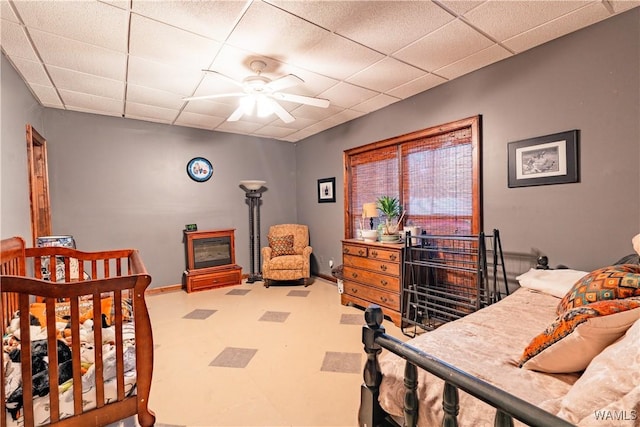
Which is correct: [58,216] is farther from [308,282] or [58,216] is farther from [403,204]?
[403,204]

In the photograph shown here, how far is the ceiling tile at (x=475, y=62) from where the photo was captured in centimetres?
246

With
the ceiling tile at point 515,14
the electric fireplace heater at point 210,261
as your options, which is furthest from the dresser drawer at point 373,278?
the ceiling tile at point 515,14

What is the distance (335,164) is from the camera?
4.68 m

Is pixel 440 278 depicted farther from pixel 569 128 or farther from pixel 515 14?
pixel 515 14

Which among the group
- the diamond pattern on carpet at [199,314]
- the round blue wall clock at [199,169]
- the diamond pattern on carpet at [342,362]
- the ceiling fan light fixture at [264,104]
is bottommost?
the diamond pattern on carpet at [342,362]

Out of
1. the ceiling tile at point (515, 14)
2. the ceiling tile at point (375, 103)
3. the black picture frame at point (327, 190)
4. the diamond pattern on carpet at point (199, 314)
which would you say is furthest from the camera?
the black picture frame at point (327, 190)

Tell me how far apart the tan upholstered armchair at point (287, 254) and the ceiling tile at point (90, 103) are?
107 inches

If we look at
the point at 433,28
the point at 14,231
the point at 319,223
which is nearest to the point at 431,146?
the point at 433,28

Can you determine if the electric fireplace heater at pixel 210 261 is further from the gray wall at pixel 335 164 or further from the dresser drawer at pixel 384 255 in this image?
the dresser drawer at pixel 384 255

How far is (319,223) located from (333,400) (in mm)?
3372

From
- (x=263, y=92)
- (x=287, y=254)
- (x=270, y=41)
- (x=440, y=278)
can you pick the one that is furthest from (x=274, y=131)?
(x=440, y=278)

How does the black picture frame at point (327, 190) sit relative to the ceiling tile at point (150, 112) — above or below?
below

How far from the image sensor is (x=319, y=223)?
200 inches

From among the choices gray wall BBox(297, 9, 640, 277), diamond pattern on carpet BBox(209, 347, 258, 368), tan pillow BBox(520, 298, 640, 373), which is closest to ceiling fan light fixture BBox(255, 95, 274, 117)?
gray wall BBox(297, 9, 640, 277)
